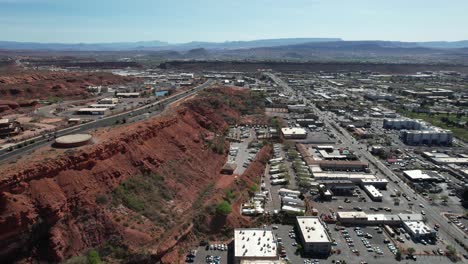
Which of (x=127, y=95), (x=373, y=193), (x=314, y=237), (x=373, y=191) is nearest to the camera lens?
(x=314, y=237)

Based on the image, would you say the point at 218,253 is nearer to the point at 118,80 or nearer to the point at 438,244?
the point at 438,244

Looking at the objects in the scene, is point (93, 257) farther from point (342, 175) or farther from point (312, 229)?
point (342, 175)

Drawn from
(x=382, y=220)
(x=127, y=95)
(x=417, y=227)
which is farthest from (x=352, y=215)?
(x=127, y=95)

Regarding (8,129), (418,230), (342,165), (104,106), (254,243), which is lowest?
(418,230)

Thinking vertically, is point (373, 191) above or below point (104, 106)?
below

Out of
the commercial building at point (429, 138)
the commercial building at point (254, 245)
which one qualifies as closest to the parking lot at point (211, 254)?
the commercial building at point (254, 245)

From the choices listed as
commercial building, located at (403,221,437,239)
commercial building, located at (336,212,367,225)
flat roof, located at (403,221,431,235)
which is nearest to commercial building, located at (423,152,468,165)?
flat roof, located at (403,221,431,235)

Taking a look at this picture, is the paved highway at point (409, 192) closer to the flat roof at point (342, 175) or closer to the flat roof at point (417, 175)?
the flat roof at point (417, 175)
